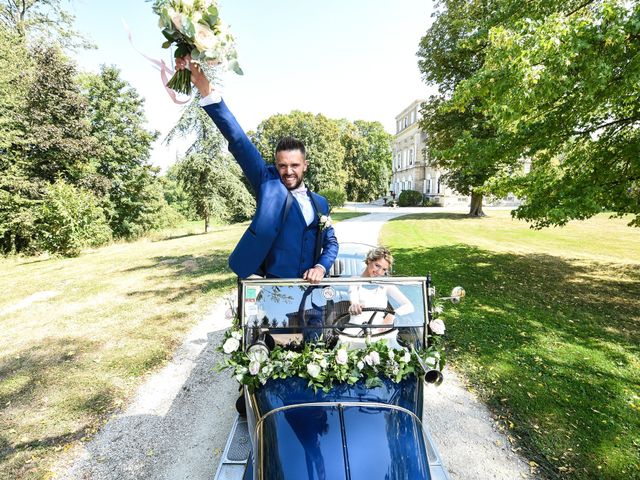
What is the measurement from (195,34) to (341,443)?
2.43 m

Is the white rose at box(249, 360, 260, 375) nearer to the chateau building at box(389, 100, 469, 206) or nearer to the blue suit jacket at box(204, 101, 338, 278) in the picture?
the blue suit jacket at box(204, 101, 338, 278)

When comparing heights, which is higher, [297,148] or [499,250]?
[297,148]

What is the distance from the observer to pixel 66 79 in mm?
17672

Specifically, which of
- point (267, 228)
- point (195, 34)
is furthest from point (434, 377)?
point (195, 34)

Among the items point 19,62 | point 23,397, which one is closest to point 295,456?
point 23,397

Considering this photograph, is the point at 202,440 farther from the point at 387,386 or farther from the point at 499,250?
the point at 499,250

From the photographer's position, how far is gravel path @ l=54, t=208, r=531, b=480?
9.33 feet

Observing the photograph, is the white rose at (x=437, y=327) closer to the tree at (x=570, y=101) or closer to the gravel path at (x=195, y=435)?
the gravel path at (x=195, y=435)

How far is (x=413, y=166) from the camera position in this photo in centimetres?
4897

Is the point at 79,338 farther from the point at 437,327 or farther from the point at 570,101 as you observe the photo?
the point at 570,101

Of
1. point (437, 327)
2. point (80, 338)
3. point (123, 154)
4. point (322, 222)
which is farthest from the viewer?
point (123, 154)

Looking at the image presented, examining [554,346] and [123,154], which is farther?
[123,154]

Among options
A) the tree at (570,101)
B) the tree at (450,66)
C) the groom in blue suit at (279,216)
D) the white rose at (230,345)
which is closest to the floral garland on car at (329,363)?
the white rose at (230,345)

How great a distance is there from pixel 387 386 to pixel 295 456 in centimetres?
72
